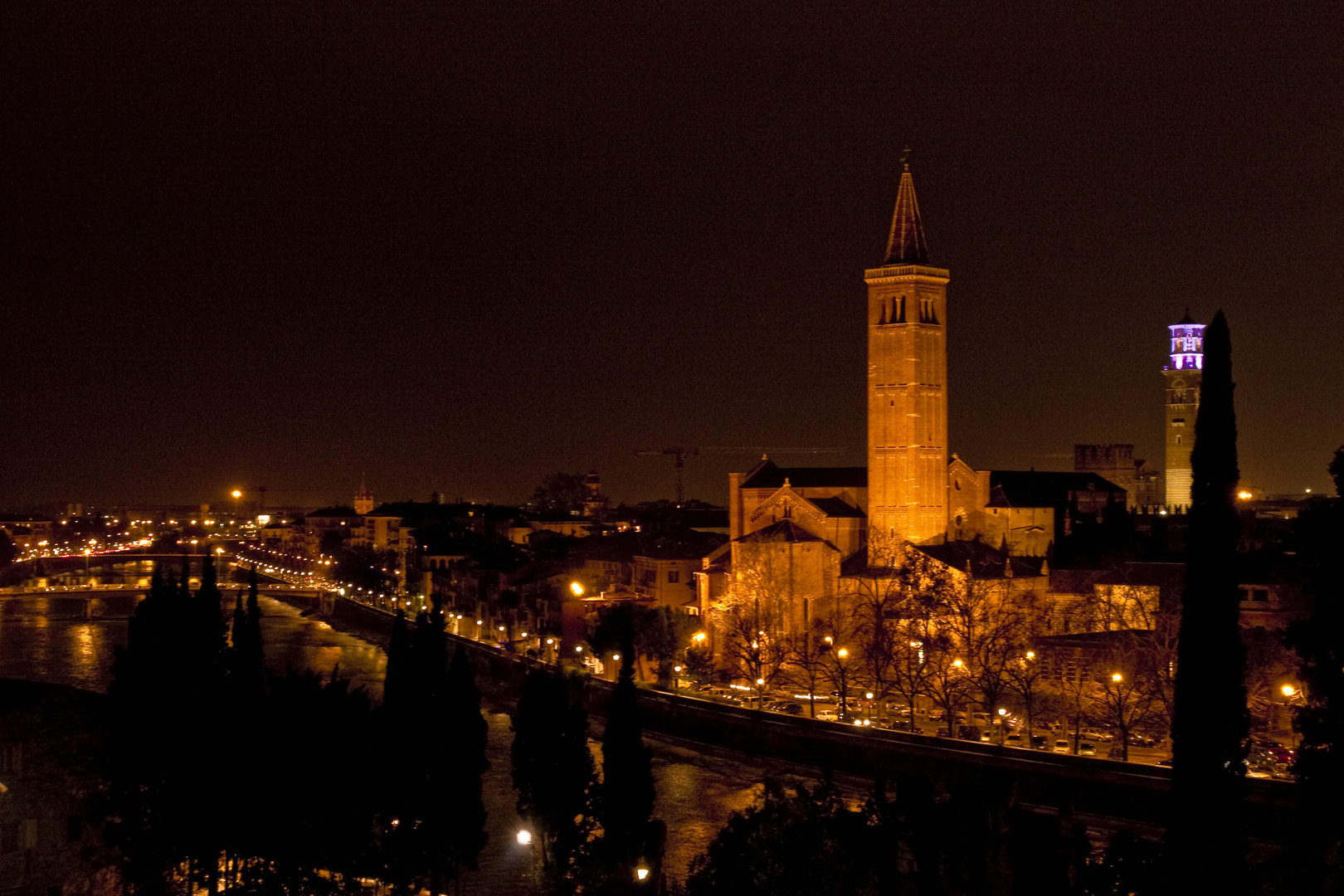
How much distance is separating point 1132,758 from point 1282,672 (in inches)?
132

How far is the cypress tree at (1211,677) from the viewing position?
11898 mm

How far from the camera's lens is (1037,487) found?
46.8 metres

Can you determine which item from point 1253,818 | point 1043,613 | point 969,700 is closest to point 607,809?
point 1253,818

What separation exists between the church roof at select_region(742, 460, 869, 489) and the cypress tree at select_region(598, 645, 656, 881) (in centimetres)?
2418

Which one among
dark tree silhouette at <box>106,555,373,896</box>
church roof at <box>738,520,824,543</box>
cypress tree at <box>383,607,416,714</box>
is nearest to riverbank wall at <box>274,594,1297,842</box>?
church roof at <box>738,520,824,543</box>

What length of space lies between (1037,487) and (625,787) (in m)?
30.9

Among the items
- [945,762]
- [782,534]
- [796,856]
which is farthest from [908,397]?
[796,856]

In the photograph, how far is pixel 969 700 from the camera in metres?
29.8

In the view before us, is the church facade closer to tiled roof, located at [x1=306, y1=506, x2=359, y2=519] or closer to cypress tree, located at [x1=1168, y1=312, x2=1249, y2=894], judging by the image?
cypress tree, located at [x1=1168, y1=312, x2=1249, y2=894]

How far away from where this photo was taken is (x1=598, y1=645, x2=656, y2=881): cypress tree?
61.4 ft

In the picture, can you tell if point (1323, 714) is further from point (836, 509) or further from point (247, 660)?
point (836, 509)

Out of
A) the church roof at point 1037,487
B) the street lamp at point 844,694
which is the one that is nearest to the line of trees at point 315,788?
the street lamp at point 844,694

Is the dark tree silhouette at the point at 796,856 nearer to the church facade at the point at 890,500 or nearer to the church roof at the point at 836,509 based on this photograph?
the church facade at the point at 890,500

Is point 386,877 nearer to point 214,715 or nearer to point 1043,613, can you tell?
point 214,715
